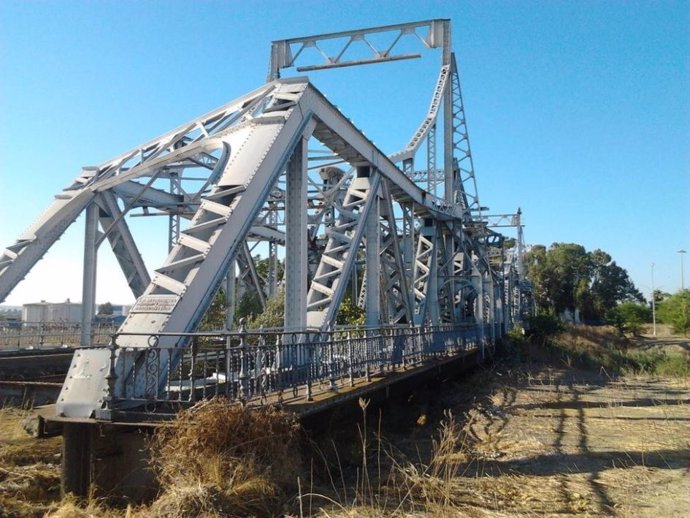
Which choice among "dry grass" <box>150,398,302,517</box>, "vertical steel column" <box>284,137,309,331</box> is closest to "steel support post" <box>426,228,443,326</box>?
"vertical steel column" <box>284,137,309,331</box>

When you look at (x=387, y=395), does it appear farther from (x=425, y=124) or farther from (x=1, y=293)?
(x=425, y=124)

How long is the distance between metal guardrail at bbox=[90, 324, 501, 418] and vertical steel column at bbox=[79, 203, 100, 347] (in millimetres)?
5026

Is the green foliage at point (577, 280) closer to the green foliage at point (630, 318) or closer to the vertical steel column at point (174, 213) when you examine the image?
the green foliage at point (630, 318)

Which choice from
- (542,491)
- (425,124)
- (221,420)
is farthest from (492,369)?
(221,420)

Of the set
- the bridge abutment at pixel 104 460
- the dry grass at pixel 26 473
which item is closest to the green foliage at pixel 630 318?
the dry grass at pixel 26 473

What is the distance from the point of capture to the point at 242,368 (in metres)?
7.28

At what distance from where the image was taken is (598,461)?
852cm

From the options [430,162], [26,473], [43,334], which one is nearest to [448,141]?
[430,162]

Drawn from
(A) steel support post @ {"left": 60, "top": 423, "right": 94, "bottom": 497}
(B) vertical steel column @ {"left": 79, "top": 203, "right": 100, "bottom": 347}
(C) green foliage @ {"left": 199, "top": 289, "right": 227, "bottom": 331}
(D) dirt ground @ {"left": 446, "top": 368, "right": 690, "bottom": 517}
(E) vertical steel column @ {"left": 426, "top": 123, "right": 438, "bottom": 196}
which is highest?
(E) vertical steel column @ {"left": 426, "top": 123, "right": 438, "bottom": 196}

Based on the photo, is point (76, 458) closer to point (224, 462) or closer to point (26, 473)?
point (26, 473)

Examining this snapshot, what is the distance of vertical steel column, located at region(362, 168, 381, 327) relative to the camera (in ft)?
48.5

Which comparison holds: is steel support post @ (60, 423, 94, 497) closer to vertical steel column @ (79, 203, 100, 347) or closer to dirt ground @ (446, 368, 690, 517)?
dirt ground @ (446, 368, 690, 517)

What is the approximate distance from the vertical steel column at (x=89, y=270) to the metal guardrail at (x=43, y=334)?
54.0 inches

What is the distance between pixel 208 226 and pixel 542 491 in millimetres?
5606
